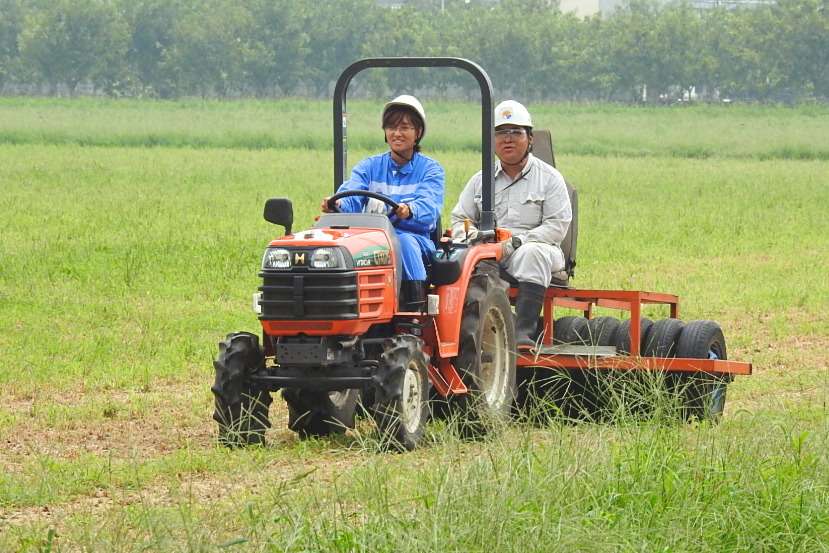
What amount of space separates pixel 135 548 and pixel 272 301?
7.48ft

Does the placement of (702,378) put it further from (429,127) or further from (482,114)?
(429,127)

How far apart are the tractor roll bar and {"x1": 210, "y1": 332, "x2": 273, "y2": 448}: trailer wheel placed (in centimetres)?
141

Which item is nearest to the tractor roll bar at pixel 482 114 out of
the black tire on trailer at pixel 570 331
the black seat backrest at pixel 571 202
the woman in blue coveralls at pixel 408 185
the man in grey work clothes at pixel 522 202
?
the woman in blue coveralls at pixel 408 185

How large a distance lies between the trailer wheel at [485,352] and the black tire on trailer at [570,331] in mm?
914

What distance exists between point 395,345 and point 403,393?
8.9 inches

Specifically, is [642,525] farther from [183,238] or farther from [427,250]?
[183,238]

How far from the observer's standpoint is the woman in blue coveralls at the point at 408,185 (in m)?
6.92

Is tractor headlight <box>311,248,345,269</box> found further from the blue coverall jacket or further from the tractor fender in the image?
the tractor fender

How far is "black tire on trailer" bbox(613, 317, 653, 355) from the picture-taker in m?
8.28

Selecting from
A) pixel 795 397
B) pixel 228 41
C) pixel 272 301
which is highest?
pixel 228 41

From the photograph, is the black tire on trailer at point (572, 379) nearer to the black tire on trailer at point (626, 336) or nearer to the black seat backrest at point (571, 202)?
the black tire on trailer at point (626, 336)

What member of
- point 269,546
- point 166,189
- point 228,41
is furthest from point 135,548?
point 228,41

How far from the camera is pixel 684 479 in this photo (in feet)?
16.7

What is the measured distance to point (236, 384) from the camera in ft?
21.5
